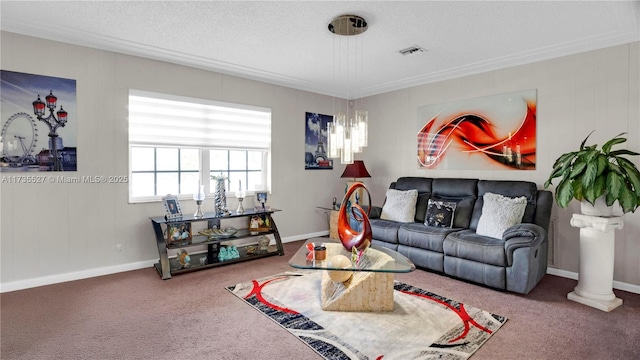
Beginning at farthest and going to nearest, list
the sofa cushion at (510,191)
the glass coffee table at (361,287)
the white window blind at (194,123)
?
1. the white window blind at (194,123)
2. the sofa cushion at (510,191)
3. the glass coffee table at (361,287)

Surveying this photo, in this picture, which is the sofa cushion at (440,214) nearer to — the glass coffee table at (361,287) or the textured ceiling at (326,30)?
the glass coffee table at (361,287)

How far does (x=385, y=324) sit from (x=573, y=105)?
125 inches

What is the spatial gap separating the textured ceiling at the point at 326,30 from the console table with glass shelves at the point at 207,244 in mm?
1914

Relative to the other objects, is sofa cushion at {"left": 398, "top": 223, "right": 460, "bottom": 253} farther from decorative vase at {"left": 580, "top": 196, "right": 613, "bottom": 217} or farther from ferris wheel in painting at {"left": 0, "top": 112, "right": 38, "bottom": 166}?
ferris wheel in painting at {"left": 0, "top": 112, "right": 38, "bottom": 166}

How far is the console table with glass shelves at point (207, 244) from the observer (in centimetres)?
381

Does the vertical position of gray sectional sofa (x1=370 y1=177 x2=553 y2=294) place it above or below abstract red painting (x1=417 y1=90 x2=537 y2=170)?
below

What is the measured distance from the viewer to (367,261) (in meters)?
2.73

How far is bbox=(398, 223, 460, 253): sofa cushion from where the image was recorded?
3.83 metres

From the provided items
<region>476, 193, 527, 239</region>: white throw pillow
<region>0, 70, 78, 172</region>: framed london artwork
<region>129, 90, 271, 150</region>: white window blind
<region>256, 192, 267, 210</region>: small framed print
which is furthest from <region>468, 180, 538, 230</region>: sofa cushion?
<region>0, 70, 78, 172</region>: framed london artwork

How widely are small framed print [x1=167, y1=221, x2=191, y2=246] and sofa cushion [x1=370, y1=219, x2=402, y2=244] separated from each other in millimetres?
2256

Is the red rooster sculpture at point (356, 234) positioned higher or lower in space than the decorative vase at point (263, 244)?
higher

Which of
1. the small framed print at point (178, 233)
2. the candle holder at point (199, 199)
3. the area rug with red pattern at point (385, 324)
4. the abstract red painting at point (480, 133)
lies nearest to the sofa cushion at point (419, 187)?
the abstract red painting at point (480, 133)

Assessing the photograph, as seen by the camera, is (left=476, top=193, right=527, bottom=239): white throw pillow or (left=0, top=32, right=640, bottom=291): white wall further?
(left=476, top=193, right=527, bottom=239): white throw pillow

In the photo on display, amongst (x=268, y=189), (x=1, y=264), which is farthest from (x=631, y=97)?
(x=1, y=264)
